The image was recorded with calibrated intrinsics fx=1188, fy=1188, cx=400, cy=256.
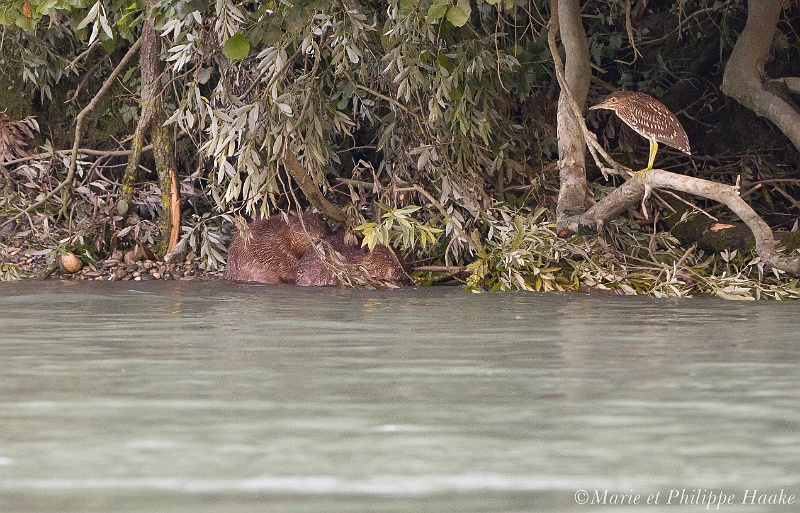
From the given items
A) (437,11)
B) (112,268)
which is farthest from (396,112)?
(437,11)

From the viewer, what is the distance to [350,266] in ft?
22.5

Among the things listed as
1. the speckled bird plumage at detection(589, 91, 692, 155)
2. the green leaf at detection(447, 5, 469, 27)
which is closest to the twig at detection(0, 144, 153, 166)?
the speckled bird plumage at detection(589, 91, 692, 155)

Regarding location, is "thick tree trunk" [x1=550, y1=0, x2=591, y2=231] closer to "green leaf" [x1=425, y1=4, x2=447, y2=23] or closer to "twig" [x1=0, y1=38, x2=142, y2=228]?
"green leaf" [x1=425, y1=4, x2=447, y2=23]

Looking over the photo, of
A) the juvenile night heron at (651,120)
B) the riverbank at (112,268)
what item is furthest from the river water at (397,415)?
the riverbank at (112,268)

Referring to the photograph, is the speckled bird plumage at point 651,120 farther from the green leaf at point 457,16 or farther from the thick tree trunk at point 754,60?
the green leaf at point 457,16

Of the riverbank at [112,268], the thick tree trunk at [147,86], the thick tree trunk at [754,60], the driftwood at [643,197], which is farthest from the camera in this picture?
the thick tree trunk at [147,86]

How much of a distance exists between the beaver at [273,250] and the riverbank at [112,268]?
377 millimetres

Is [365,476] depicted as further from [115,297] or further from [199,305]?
[115,297]

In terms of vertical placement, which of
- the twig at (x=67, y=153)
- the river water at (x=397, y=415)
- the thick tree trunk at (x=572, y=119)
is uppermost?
the thick tree trunk at (x=572, y=119)

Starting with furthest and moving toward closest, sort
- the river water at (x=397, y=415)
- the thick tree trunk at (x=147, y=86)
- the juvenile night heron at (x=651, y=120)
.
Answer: the thick tree trunk at (x=147, y=86) → the juvenile night heron at (x=651, y=120) → the river water at (x=397, y=415)

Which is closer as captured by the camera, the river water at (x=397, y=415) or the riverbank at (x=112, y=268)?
the river water at (x=397, y=415)

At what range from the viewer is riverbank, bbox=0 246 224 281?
7660 millimetres

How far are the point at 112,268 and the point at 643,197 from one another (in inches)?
142

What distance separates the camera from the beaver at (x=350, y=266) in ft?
22.2
